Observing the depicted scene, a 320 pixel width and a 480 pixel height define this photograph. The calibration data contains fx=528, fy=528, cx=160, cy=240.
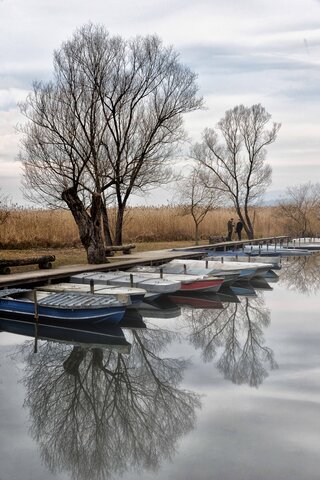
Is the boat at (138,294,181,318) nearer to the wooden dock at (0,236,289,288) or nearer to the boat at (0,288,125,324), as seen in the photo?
the boat at (0,288,125,324)

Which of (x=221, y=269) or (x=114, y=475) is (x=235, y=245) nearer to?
(x=221, y=269)

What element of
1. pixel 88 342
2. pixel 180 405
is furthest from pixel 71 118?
pixel 180 405

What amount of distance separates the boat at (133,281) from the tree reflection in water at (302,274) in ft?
17.1

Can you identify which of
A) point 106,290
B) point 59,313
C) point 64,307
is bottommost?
point 59,313

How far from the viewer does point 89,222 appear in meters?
17.6

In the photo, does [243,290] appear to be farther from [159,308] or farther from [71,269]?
[71,269]

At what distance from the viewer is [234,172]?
33.8m

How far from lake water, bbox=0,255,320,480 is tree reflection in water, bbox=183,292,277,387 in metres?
0.03

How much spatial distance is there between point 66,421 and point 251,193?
29269mm

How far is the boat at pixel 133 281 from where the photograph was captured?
13805 mm

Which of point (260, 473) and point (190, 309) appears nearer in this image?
point (260, 473)

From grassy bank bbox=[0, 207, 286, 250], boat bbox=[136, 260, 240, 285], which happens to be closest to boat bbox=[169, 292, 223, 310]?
boat bbox=[136, 260, 240, 285]

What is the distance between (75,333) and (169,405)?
4484 mm

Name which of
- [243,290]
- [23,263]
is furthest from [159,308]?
[243,290]
